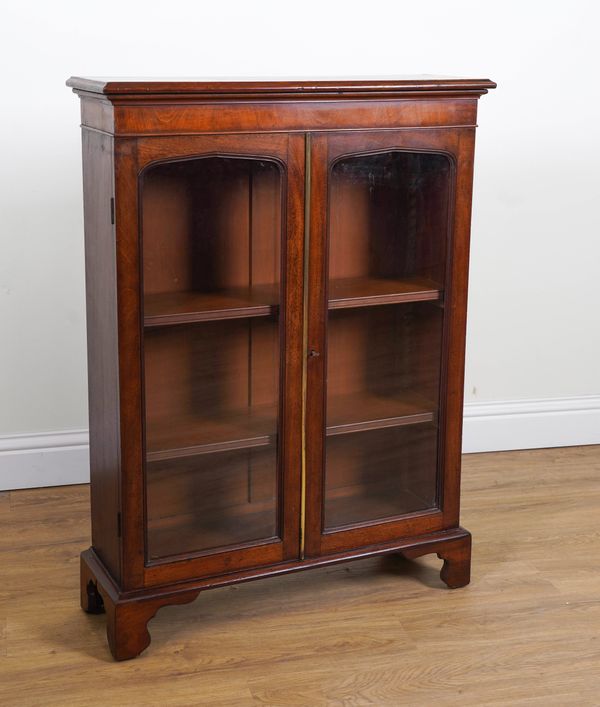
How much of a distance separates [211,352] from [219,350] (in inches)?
0.6

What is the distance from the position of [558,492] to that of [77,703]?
141cm

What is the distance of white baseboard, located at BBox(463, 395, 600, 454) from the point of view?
9.87 feet

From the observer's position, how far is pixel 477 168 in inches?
111

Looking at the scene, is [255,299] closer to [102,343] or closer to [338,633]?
[102,343]

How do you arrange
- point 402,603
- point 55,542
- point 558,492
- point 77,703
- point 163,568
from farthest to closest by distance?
point 558,492 → point 55,542 → point 402,603 → point 163,568 → point 77,703

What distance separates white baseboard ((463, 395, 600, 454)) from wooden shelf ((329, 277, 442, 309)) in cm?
98

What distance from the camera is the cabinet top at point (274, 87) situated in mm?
1710

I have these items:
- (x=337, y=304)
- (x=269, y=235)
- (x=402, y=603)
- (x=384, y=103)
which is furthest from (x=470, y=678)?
(x=384, y=103)

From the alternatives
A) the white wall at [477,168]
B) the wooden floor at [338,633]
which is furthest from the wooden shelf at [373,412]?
the white wall at [477,168]

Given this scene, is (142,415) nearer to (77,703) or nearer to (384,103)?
(77,703)

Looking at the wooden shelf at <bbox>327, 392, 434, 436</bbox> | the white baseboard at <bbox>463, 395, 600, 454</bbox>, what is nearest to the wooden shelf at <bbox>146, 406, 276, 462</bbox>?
the wooden shelf at <bbox>327, 392, 434, 436</bbox>

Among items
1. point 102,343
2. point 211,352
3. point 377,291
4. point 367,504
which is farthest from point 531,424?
point 102,343

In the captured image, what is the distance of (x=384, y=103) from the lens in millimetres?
1912

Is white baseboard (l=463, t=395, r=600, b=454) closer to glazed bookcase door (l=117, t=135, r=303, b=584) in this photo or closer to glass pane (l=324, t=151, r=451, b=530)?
glass pane (l=324, t=151, r=451, b=530)
